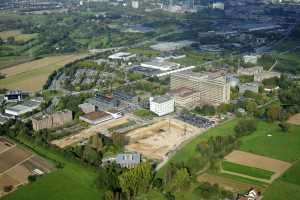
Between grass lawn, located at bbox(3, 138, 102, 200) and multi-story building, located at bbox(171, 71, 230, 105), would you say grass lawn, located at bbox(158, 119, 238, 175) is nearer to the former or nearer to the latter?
multi-story building, located at bbox(171, 71, 230, 105)

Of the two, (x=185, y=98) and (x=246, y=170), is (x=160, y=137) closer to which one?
(x=185, y=98)

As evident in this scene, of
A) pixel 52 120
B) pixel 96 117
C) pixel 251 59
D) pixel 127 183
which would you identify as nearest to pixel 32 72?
pixel 52 120

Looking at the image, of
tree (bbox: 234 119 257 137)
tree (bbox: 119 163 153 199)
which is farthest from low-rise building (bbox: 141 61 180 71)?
tree (bbox: 119 163 153 199)

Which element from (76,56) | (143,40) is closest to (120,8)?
(143,40)

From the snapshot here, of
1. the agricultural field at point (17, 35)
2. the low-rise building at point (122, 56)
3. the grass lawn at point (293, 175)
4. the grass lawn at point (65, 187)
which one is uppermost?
the agricultural field at point (17, 35)

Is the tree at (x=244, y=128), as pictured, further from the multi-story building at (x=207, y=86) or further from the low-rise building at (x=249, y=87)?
the low-rise building at (x=249, y=87)

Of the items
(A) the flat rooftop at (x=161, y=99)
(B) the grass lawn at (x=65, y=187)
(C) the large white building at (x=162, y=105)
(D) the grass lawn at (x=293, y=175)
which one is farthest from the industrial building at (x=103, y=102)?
(D) the grass lawn at (x=293, y=175)

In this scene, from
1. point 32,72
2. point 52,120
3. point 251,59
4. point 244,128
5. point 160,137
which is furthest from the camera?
point 251,59
